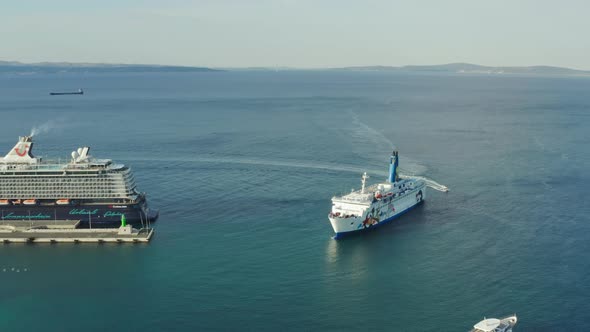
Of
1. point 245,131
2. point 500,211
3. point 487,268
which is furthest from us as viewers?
point 245,131

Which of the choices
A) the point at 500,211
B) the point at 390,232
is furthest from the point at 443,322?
the point at 500,211

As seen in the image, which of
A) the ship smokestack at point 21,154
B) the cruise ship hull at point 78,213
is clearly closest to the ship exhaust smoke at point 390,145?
the cruise ship hull at point 78,213

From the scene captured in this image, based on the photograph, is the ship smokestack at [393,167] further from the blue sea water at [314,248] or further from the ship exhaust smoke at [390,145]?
the ship exhaust smoke at [390,145]

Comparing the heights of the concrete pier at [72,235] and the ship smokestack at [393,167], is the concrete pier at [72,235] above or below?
below

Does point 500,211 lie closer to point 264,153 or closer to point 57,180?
point 264,153

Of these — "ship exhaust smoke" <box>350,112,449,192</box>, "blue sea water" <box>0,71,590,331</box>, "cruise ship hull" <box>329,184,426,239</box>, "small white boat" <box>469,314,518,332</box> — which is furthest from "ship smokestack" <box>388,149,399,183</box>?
"small white boat" <box>469,314,518,332</box>

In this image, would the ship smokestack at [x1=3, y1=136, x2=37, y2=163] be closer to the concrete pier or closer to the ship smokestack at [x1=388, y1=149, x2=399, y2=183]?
the concrete pier

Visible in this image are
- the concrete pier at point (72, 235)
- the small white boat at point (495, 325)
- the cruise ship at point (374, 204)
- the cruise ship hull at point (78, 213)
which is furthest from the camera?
the cruise ship hull at point (78, 213)
